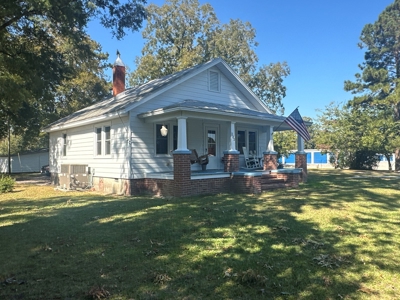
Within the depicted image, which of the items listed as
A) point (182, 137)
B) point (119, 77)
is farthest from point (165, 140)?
point (119, 77)

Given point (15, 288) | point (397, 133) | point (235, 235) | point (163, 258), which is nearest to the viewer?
point (15, 288)

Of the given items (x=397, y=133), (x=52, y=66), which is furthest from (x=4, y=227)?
(x=397, y=133)

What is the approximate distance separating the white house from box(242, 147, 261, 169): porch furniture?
25 cm

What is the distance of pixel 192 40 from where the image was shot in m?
33.7

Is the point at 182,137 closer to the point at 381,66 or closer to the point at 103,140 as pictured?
the point at 103,140

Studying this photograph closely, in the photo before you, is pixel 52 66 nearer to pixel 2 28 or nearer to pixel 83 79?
pixel 2 28

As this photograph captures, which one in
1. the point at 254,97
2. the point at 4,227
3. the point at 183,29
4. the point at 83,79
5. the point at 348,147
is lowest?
the point at 4,227

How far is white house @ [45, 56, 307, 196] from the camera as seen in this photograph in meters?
10.7

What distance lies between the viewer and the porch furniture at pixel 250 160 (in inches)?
615

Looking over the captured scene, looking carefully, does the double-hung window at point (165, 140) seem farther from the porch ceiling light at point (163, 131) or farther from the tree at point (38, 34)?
the tree at point (38, 34)

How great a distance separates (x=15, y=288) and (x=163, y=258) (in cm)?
172

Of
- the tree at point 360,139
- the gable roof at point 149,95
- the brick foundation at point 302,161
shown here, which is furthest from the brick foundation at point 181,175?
the tree at point 360,139

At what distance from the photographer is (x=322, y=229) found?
564 cm

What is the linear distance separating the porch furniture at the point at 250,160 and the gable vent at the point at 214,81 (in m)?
3.43
